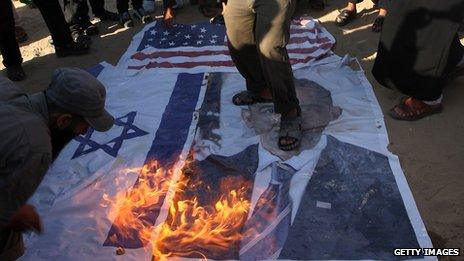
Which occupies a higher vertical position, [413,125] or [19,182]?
[19,182]

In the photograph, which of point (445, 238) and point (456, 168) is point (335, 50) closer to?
point (456, 168)

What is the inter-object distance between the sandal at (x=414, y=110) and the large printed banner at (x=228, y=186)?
19 cm

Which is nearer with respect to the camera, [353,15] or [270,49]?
[270,49]

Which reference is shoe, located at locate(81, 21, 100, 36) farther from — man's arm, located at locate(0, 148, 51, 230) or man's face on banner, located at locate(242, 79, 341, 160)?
man's arm, located at locate(0, 148, 51, 230)

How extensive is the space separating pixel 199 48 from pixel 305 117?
1.93m

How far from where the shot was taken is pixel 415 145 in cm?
348

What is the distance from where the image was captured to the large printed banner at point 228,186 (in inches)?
109

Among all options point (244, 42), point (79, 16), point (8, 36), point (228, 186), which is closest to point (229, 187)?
point (228, 186)

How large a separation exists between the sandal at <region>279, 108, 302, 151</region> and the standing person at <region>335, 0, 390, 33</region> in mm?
2335

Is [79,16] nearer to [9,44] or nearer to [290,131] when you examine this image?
[9,44]

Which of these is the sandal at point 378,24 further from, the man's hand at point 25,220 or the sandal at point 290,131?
the man's hand at point 25,220

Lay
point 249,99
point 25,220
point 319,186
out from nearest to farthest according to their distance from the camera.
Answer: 1. point 25,220
2. point 319,186
3. point 249,99

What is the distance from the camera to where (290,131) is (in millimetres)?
3549

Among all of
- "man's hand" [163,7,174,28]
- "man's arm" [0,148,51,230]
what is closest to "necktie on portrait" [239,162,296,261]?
"man's arm" [0,148,51,230]
